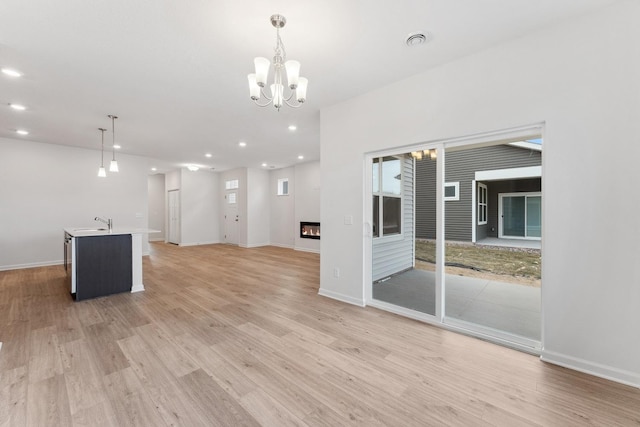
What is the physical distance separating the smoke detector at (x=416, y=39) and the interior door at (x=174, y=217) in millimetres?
9268

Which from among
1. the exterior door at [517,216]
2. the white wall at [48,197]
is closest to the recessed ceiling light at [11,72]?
the white wall at [48,197]

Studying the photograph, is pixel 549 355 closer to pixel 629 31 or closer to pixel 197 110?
pixel 629 31

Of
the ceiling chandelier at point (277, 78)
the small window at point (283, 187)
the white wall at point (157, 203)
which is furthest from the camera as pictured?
the white wall at point (157, 203)

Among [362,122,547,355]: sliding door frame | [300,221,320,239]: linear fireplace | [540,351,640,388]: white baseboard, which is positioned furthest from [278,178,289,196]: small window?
[540,351,640,388]: white baseboard

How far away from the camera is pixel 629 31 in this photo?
6.43 ft

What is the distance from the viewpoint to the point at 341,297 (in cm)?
375

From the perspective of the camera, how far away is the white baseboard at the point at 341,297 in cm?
356

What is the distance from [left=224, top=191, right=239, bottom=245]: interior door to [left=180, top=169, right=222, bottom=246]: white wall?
50 centimetres

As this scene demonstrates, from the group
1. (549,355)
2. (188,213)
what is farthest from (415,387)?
(188,213)

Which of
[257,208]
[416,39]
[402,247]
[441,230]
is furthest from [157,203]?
[416,39]

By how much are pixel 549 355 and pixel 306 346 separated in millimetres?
2105

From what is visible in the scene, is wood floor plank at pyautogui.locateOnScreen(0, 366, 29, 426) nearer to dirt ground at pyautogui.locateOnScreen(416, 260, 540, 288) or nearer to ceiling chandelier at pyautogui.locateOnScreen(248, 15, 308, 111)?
ceiling chandelier at pyautogui.locateOnScreen(248, 15, 308, 111)

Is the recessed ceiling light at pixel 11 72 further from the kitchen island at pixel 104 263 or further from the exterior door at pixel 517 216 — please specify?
the exterior door at pixel 517 216

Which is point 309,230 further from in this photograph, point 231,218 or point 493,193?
point 493,193
